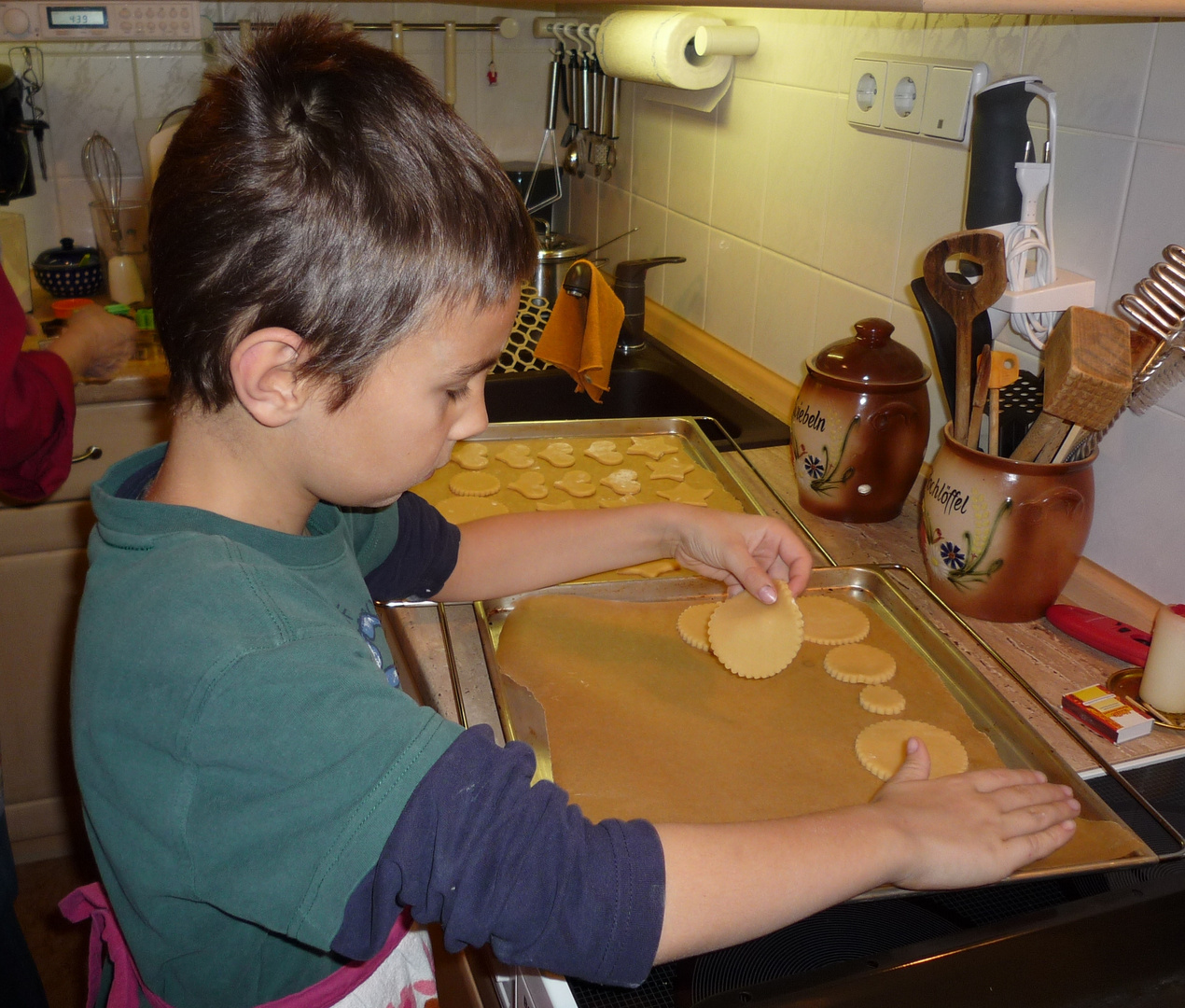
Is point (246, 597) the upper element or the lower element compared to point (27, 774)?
upper

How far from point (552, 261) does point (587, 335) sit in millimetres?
437

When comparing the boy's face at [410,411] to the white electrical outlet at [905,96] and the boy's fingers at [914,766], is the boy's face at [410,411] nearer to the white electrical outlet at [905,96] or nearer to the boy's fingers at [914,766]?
the boy's fingers at [914,766]

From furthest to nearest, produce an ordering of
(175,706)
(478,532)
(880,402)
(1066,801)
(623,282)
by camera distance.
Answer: (623,282) < (880,402) < (478,532) < (1066,801) < (175,706)

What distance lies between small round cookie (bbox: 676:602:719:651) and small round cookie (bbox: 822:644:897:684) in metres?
0.12

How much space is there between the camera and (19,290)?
77.5 inches

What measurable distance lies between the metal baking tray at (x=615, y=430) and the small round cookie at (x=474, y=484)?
101 millimetres

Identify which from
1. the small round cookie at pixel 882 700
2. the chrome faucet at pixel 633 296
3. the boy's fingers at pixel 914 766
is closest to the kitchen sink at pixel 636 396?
the chrome faucet at pixel 633 296

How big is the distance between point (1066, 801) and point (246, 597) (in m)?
0.59

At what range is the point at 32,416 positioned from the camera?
4.17 feet

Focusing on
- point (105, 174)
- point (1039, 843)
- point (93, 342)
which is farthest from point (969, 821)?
point (105, 174)

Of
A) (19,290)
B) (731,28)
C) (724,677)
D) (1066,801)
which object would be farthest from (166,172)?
(19,290)

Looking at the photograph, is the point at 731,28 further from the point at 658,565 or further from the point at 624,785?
the point at 624,785

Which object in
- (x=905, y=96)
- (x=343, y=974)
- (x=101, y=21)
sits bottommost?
(x=343, y=974)

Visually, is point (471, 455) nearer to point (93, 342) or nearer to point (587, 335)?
point (587, 335)
